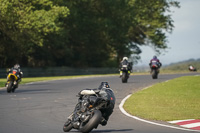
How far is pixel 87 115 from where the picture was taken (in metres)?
9.78

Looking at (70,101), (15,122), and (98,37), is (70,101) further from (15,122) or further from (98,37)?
(98,37)

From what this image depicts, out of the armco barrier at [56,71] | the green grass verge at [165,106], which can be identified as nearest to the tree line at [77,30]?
the armco barrier at [56,71]

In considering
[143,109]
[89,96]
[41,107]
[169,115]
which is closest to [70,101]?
[41,107]

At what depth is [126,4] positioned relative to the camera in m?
68.1

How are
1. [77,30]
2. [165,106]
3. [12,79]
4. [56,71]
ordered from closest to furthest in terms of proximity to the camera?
1. [165,106]
2. [12,79]
3. [56,71]
4. [77,30]

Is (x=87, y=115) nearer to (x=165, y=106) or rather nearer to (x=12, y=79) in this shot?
(x=165, y=106)

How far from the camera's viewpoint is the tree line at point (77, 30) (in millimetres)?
41547

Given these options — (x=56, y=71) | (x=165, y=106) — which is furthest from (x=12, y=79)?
(x=56, y=71)

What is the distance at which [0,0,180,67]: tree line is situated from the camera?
41.5 m

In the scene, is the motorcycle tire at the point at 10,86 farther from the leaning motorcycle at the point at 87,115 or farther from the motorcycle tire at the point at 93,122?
the motorcycle tire at the point at 93,122

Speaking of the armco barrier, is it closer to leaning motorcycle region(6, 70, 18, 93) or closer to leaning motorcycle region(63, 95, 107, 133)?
leaning motorcycle region(6, 70, 18, 93)

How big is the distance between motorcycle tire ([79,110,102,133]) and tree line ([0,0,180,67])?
95.7ft

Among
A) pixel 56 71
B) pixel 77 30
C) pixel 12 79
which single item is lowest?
pixel 12 79

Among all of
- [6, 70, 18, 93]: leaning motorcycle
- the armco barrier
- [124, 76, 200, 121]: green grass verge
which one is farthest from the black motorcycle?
the armco barrier
